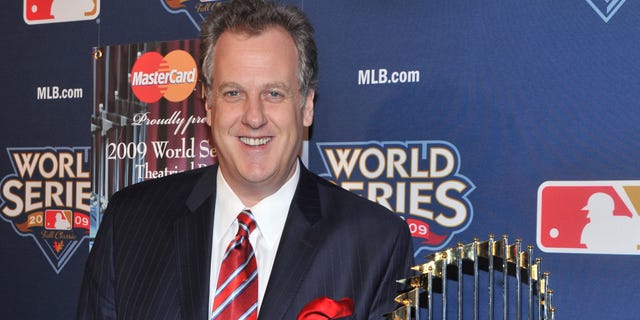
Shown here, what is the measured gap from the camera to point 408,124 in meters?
2.00

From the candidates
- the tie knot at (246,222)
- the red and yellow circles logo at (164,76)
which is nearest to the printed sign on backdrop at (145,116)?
the red and yellow circles logo at (164,76)

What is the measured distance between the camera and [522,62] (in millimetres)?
1868

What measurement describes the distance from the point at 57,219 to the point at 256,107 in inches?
55.6

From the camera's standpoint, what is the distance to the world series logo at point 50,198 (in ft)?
8.19

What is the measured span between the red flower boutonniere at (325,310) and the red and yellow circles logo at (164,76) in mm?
1154

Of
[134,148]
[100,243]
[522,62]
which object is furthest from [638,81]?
[134,148]

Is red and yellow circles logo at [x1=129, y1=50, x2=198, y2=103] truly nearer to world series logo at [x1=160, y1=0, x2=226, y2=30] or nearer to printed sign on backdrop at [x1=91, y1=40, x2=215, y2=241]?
printed sign on backdrop at [x1=91, y1=40, x2=215, y2=241]

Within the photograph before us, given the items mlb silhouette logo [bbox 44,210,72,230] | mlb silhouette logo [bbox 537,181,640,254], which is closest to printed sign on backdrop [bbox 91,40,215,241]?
mlb silhouette logo [bbox 44,210,72,230]

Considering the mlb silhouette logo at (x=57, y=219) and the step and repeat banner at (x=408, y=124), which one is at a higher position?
the step and repeat banner at (x=408, y=124)

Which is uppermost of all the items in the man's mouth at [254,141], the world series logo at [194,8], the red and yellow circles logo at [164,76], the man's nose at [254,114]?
the world series logo at [194,8]

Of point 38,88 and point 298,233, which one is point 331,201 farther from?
point 38,88

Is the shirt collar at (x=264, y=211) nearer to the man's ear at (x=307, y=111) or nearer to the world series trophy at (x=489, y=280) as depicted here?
the man's ear at (x=307, y=111)

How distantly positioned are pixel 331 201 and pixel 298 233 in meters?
0.13

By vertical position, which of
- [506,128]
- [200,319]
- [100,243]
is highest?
[506,128]
